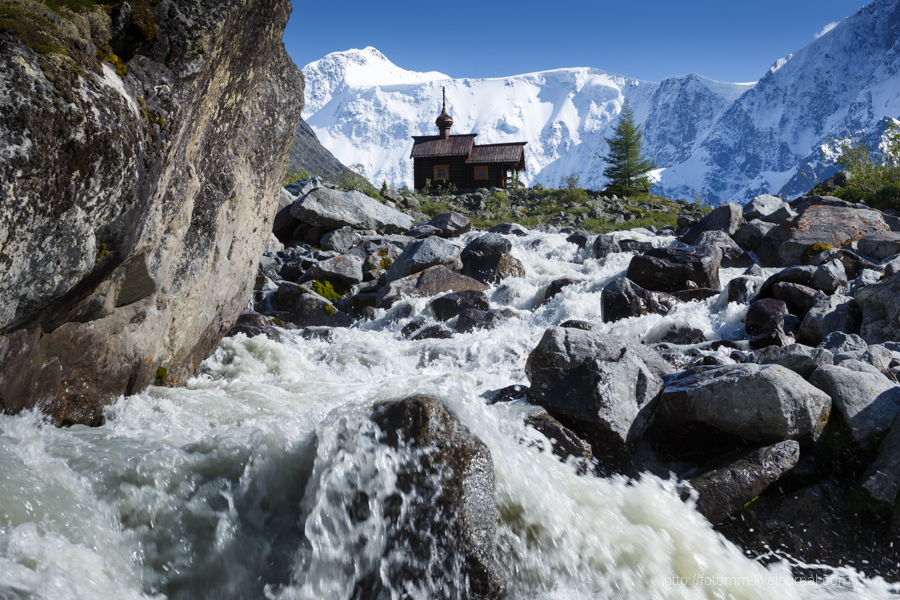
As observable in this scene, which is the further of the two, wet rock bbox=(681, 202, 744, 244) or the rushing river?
wet rock bbox=(681, 202, 744, 244)

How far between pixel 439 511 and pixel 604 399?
6.45ft

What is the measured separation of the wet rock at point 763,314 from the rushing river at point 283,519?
520 cm

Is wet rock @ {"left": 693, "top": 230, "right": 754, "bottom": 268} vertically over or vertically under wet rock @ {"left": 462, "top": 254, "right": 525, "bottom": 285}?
over

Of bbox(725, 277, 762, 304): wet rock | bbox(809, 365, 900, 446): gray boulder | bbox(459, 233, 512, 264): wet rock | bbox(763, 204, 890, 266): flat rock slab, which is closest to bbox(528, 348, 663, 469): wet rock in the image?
bbox(809, 365, 900, 446): gray boulder

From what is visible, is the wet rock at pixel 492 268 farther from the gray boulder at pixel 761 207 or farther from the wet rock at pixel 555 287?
the gray boulder at pixel 761 207

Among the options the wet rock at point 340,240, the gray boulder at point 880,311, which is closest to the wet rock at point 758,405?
the gray boulder at point 880,311

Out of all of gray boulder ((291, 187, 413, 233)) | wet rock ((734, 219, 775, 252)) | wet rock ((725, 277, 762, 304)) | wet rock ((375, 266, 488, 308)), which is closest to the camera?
wet rock ((725, 277, 762, 304))

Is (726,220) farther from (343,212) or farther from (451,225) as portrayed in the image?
(343,212)

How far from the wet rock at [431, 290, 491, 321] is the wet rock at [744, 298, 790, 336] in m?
4.63

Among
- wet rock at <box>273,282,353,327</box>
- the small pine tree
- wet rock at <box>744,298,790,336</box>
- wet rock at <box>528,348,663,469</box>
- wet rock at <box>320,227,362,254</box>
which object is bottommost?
wet rock at <box>273,282,353,327</box>

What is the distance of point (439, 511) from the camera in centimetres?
324

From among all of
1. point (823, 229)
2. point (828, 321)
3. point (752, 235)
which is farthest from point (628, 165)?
point (828, 321)

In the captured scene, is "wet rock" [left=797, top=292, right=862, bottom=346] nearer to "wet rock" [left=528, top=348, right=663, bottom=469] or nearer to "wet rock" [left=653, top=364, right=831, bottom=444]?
"wet rock" [left=653, top=364, right=831, bottom=444]

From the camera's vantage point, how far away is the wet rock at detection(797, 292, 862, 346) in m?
7.52
